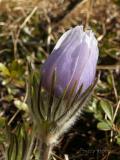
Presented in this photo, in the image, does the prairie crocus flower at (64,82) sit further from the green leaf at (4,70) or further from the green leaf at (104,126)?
the green leaf at (4,70)

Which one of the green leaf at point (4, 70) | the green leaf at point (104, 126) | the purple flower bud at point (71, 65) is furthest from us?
the green leaf at point (4, 70)

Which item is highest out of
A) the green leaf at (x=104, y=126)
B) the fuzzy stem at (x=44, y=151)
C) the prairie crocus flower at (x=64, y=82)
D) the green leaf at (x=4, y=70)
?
the prairie crocus flower at (x=64, y=82)

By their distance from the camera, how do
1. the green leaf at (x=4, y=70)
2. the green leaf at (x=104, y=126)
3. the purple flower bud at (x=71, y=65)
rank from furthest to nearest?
1. the green leaf at (x=4, y=70)
2. the green leaf at (x=104, y=126)
3. the purple flower bud at (x=71, y=65)

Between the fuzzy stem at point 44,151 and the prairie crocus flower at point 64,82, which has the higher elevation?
the prairie crocus flower at point 64,82

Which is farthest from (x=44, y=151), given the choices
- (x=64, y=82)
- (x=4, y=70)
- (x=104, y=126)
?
(x=4, y=70)

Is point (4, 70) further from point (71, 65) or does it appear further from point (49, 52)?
point (71, 65)

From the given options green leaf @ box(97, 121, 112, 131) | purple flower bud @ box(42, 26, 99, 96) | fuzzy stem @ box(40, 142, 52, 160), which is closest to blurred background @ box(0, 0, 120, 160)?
green leaf @ box(97, 121, 112, 131)

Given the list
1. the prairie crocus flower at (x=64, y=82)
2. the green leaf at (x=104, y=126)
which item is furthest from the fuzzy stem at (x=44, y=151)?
the green leaf at (x=104, y=126)
